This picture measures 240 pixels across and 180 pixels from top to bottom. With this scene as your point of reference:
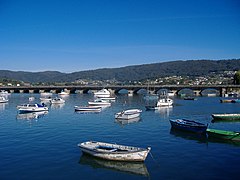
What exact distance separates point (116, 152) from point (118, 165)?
1.20m

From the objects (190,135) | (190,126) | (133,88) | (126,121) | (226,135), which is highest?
(133,88)

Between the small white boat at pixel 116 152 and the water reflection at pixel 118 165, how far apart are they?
38 cm

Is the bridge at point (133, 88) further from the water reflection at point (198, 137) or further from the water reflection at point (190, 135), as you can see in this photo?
the water reflection at point (198, 137)

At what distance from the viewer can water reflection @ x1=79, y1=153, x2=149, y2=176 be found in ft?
78.2

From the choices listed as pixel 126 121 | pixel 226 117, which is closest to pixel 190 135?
pixel 126 121

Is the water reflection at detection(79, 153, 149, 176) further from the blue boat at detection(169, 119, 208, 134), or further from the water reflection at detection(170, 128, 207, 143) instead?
the blue boat at detection(169, 119, 208, 134)

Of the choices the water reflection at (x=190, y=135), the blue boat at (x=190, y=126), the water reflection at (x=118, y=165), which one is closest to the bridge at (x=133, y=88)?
the blue boat at (x=190, y=126)

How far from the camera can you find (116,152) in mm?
25812

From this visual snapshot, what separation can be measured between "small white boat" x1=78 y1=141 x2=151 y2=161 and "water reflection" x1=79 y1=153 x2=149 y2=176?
1.25ft

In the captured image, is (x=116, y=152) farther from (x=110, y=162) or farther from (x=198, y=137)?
(x=198, y=137)

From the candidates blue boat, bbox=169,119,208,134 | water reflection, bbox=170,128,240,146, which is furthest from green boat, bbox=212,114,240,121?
water reflection, bbox=170,128,240,146

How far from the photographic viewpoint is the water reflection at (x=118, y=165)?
2383 centimetres

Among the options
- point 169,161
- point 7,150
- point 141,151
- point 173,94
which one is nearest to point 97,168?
point 141,151

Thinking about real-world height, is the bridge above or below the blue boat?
above
